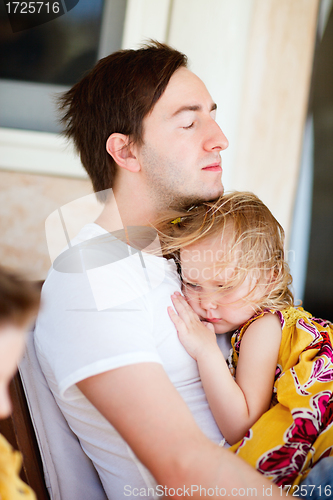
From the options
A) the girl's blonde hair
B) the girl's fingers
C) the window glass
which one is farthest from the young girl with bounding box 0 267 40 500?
the window glass

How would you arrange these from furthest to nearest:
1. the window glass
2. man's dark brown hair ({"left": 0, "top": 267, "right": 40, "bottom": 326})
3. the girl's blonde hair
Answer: the window glass, the girl's blonde hair, man's dark brown hair ({"left": 0, "top": 267, "right": 40, "bottom": 326})

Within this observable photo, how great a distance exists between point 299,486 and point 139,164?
93 centimetres

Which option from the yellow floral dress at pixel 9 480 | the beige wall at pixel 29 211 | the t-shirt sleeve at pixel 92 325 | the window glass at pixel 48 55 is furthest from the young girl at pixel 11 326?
the window glass at pixel 48 55

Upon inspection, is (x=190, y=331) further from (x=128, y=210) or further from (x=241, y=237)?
(x=128, y=210)

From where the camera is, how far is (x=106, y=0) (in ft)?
6.09

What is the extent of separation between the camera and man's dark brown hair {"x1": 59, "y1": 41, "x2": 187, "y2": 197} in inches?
48.5

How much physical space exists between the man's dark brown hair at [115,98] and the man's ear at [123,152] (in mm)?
21

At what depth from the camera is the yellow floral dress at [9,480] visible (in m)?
0.57

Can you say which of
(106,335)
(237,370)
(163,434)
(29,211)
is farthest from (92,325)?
(29,211)

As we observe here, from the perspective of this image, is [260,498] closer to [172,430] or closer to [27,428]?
[172,430]

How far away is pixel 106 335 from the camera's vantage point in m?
0.77

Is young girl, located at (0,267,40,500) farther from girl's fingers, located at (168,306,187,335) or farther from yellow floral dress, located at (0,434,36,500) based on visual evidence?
girl's fingers, located at (168,306,187,335)

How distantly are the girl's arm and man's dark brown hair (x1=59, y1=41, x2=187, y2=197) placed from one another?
0.56 meters

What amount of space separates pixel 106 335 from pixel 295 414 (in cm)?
47
